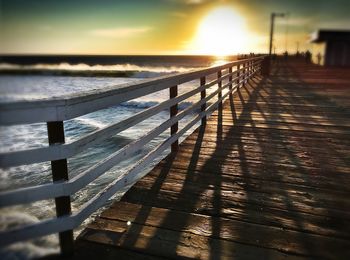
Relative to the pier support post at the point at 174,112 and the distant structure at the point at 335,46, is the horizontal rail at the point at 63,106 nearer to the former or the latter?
the pier support post at the point at 174,112

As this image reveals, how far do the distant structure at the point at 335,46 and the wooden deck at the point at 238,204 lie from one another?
2840 cm

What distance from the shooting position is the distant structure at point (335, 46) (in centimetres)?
3021

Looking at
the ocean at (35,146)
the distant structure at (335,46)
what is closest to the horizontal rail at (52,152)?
the ocean at (35,146)

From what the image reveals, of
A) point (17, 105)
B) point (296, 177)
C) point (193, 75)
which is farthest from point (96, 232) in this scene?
point (193, 75)

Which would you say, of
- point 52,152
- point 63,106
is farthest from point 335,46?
Result: point 52,152

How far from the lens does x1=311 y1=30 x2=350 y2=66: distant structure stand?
3021 cm

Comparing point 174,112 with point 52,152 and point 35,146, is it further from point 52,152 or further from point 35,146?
point 35,146

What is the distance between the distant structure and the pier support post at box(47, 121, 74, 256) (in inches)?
1323

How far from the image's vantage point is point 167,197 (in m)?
3.64

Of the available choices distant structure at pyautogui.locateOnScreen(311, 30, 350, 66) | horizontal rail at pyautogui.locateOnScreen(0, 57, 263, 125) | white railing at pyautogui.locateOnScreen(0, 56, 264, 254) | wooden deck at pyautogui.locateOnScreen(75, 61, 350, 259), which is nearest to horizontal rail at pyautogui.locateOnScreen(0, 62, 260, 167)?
white railing at pyautogui.locateOnScreen(0, 56, 264, 254)

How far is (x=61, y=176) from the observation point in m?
2.41

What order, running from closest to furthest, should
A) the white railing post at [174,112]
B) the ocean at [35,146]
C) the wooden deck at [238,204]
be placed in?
1. the ocean at [35,146]
2. the wooden deck at [238,204]
3. the white railing post at [174,112]

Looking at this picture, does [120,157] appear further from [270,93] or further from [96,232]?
[270,93]

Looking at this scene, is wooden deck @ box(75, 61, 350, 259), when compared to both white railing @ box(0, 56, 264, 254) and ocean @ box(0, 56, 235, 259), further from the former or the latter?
ocean @ box(0, 56, 235, 259)
